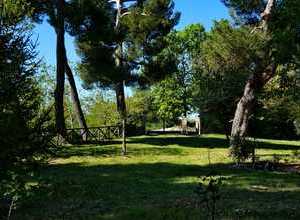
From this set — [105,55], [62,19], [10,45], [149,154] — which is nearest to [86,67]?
[105,55]

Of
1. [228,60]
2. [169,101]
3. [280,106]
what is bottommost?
[280,106]

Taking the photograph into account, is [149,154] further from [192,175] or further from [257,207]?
[257,207]

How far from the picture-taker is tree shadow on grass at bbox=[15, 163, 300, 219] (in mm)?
10398

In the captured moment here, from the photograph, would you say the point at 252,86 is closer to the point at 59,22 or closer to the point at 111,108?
the point at 59,22

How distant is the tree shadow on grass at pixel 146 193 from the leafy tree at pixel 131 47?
18.5m

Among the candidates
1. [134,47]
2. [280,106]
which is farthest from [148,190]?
[134,47]

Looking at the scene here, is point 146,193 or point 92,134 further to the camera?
point 92,134

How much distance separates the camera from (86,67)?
40.3 metres

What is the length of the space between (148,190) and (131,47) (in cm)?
2889

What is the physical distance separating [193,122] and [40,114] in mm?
54411

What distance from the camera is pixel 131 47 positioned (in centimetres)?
4181

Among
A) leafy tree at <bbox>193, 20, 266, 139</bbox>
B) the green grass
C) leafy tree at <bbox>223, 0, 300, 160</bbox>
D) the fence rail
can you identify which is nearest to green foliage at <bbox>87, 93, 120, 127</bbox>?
the fence rail

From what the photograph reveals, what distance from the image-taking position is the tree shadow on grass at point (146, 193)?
10.4 metres

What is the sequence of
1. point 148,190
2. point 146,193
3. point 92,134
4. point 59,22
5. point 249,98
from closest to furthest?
1. point 146,193
2. point 148,190
3. point 249,98
4. point 59,22
5. point 92,134
